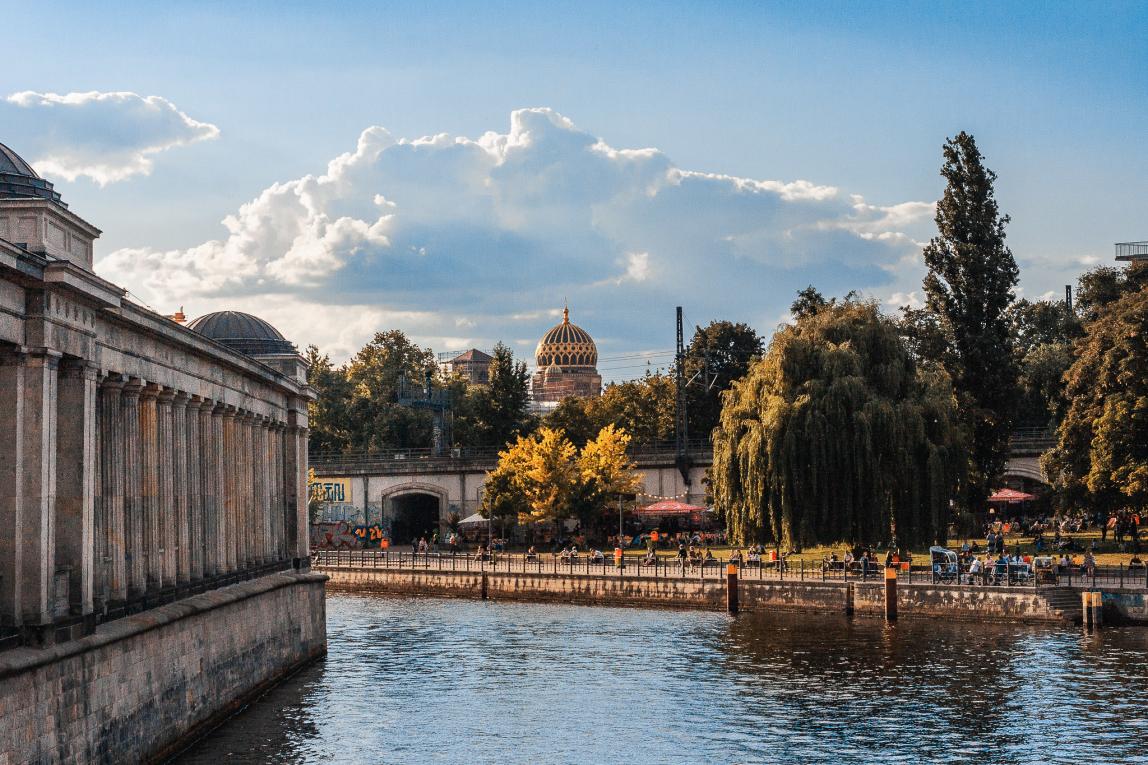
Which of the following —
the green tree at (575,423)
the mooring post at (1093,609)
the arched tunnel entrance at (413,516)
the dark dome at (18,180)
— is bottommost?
the mooring post at (1093,609)

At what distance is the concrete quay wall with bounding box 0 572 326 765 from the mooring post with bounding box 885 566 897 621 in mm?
24993

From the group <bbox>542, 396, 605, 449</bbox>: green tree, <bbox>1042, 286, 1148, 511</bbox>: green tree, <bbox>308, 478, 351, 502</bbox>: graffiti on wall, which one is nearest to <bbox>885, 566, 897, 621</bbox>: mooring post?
<bbox>1042, 286, 1148, 511</bbox>: green tree

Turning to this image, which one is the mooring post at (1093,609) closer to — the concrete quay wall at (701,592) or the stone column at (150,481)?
the concrete quay wall at (701,592)

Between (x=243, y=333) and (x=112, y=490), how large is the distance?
24.5m

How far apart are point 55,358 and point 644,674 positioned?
25.8 m

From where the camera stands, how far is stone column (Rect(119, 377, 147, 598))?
3506 cm

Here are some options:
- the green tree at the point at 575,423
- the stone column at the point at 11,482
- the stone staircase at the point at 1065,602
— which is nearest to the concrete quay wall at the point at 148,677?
the stone column at the point at 11,482

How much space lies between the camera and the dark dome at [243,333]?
57625 millimetres

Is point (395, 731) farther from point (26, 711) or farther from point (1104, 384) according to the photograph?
point (1104, 384)

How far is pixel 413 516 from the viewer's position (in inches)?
4774

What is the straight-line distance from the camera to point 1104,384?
76625mm

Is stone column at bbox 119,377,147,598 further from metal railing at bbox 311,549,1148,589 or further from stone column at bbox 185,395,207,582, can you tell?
metal railing at bbox 311,549,1148,589

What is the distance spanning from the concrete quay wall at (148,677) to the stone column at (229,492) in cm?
101

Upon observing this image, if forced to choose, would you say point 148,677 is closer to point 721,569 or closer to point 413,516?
point 721,569
